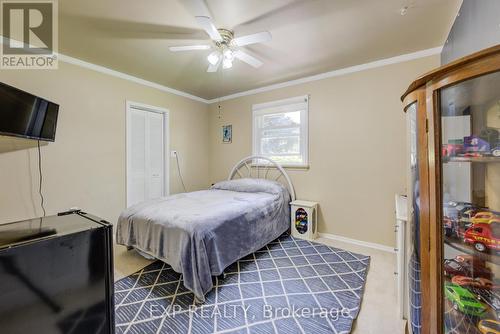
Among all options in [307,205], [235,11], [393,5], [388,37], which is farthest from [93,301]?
[388,37]

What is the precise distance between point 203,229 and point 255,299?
0.76 metres

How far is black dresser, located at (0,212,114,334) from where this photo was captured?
904mm

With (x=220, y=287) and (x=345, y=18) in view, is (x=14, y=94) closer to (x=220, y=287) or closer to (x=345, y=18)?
(x=220, y=287)

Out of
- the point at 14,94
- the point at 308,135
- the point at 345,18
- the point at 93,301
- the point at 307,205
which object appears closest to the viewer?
the point at 93,301

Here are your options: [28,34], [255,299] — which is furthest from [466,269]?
[28,34]

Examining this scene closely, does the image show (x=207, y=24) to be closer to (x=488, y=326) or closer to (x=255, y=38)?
(x=255, y=38)

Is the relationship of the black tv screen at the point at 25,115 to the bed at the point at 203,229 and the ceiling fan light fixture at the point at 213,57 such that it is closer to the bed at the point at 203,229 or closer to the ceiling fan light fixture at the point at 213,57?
the bed at the point at 203,229

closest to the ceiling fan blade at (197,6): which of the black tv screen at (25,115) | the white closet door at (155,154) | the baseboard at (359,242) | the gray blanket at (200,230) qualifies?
the black tv screen at (25,115)

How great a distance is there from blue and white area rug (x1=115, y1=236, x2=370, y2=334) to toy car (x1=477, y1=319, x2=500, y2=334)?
75 centimetres

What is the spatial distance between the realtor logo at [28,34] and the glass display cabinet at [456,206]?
290cm

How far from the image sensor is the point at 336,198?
3.16 metres

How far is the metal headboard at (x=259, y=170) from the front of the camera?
360cm

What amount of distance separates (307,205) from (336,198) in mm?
453

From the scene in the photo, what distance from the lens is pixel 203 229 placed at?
6.24 feet
